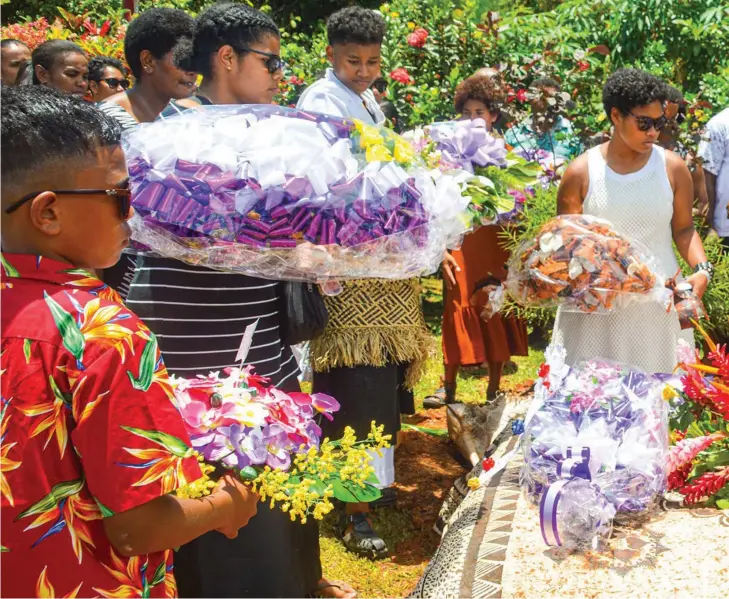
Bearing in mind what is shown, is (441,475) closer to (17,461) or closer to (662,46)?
(17,461)

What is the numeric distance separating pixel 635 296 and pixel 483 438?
4.72 ft

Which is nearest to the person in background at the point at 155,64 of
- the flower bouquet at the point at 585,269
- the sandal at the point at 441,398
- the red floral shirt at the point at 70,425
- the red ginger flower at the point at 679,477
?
the flower bouquet at the point at 585,269

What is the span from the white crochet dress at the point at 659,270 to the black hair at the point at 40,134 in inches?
110

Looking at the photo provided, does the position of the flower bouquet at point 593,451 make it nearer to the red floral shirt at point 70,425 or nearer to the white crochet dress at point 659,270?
the white crochet dress at point 659,270

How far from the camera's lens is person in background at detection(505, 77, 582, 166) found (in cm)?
603

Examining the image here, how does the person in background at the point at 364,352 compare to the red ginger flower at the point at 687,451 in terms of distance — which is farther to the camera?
the person in background at the point at 364,352

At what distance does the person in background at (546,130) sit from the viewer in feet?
19.8

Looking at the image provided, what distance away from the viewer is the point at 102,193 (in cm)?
157

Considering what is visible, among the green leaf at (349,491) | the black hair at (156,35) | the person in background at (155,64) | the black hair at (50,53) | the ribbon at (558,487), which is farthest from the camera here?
the black hair at (50,53)

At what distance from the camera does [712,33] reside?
349 inches

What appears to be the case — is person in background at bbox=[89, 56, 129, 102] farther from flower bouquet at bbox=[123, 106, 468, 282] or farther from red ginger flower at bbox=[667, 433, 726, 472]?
red ginger flower at bbox=[667, 433, 726, 472]

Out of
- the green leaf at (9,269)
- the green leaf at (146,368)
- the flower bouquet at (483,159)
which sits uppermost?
the flower bouquet at (483,159)

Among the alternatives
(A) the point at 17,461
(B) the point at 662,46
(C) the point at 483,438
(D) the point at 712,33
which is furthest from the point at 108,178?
(D) the point at 712,33

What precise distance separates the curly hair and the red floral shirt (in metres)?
4.78
